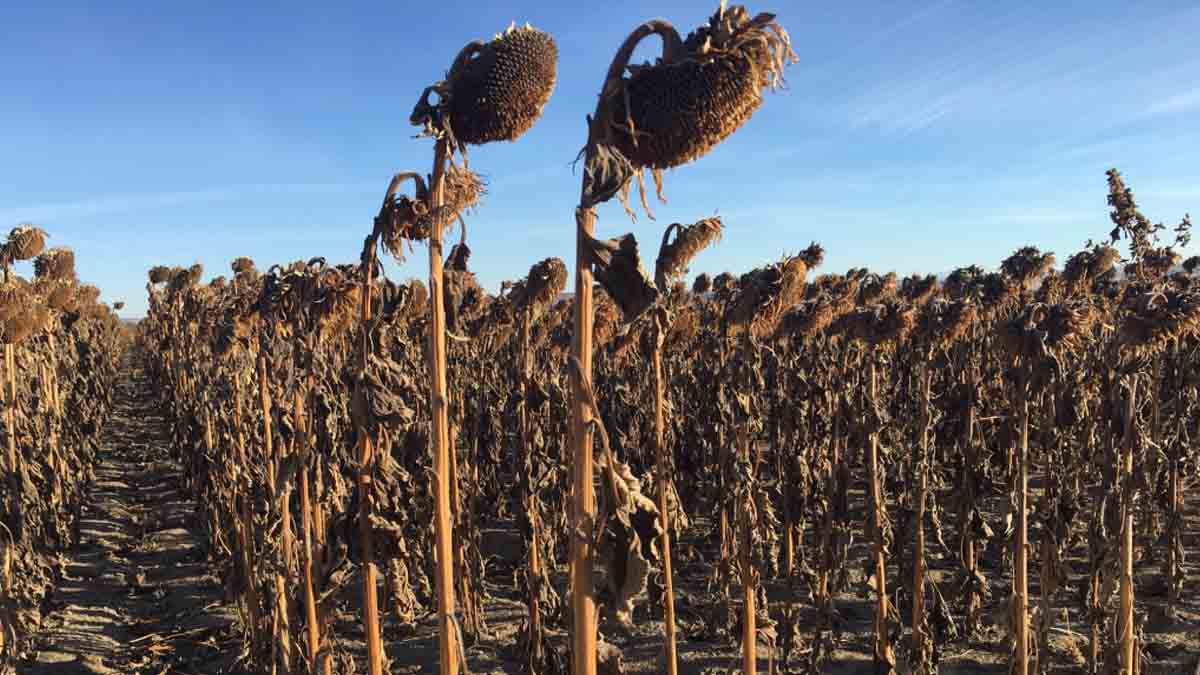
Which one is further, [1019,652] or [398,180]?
[1019,652]

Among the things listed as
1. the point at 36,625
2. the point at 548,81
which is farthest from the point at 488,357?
the point at 548,81

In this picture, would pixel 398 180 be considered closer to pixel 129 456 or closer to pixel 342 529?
pixel 342 529

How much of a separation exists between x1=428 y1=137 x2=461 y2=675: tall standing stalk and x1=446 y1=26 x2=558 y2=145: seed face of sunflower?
181 mm

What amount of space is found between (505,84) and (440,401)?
1.16 m

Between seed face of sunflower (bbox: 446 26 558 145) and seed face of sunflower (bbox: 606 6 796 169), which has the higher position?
seed face of sunflower (bbox: 446 26 558 145)

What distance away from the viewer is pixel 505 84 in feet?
8.02

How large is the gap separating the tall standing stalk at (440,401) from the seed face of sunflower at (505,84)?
181 mm

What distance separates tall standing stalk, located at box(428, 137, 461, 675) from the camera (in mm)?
2633

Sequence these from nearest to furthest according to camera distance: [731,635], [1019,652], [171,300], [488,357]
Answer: [1019,652]
[731,635]
[488,357]
[171,300]

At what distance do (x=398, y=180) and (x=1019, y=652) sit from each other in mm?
5278

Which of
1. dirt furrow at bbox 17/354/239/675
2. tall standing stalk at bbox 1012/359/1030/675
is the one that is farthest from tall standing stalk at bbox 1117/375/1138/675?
dirt furrow at bbox 17/354/239/675

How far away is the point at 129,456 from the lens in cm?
1797

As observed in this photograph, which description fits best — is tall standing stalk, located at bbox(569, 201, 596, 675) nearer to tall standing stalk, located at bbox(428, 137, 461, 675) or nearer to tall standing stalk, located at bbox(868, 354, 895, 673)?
tall standing stalk, located at bbox(428, 137, 461, 675)

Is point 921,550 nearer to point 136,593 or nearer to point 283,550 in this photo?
point 283,550
